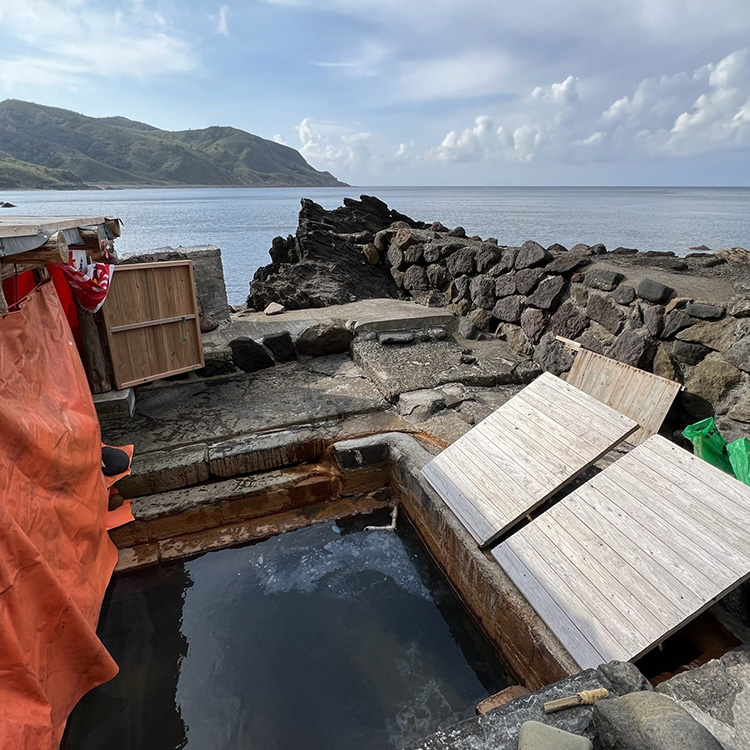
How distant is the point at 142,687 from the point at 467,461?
287 cm

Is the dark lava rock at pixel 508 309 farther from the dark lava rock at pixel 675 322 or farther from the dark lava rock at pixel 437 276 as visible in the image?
the dark lava rock at pixel 675 322

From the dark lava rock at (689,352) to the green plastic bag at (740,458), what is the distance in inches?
38.4

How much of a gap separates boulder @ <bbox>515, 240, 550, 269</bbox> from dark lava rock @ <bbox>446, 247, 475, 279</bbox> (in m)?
0.94

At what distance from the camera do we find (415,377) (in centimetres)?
584

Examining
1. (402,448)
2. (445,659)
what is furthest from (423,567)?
(402,448)

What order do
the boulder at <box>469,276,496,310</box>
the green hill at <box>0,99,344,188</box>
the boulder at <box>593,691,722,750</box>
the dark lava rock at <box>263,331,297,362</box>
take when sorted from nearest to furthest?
1. the boulder at <box>593,691,722,750</box>
2. the dark lava rock at <box>263,331,297,362</box>
3. the boulder at <box>469,276,496,310</box>
4. the green hill at <box>0,99,344,188</box>

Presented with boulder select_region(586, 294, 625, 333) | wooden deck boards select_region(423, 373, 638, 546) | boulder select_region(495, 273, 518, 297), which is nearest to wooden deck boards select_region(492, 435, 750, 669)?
wooden deck boards select_region(423, 373, 638, 546)

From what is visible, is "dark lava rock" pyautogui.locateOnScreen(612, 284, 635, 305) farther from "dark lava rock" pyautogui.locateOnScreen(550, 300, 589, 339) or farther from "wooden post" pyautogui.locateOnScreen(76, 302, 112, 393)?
"wooden post" pyautogui.locateOnScreen(76, 302, 112, 393)

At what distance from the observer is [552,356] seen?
19.1 ft

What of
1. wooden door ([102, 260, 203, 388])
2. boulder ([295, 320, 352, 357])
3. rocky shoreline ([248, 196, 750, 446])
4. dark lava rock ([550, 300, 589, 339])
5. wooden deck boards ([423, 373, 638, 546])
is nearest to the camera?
wooden deck boards ([423, 373, 638, 546])

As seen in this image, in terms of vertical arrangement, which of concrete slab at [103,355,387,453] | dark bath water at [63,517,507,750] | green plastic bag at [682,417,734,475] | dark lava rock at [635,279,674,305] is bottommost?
dark bath water at [63,517,507,750]

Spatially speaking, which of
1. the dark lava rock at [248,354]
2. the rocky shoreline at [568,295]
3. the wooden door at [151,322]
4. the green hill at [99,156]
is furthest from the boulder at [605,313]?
the green hill at [99,156]

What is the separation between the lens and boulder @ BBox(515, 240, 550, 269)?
619 cm

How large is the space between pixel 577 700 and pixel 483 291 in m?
5.71
